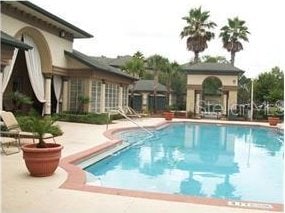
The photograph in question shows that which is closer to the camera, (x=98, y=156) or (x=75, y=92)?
(x=98, y=156)

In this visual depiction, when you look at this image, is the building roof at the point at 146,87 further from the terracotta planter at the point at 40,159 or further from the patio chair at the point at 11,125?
the terracotta planter at the point at 40,159

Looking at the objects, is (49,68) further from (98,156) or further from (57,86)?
(98,156)

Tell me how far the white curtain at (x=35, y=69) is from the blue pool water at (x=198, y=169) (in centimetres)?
643

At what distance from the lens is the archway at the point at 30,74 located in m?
19.8

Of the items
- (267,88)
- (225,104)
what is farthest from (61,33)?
(267,88)

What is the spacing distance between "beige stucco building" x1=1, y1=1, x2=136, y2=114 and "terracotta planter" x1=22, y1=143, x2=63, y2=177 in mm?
10252

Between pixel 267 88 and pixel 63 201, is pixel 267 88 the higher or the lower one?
the higher one

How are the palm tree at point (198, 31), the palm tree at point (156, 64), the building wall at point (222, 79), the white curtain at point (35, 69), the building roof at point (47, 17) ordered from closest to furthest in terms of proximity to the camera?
the building roof at point (47, 17) → the white curtain at point (35, 69) → the building wall at point (222, 79) → the palm tree at point (156, 64) → the palm tree at point (198, 31)

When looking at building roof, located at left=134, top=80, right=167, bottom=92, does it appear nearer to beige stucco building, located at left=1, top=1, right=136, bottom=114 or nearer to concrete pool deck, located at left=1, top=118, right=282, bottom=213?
beige stucco building, located at left=1, top=1, right=136, bottom=114

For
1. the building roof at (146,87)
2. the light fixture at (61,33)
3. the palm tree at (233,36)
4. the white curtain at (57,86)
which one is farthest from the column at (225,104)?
the light fixture at (61,33)

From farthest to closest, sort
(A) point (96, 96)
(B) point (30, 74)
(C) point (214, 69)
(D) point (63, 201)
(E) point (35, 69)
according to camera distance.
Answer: (C) point (214, 69) → (A) point (96, 96) → (E) point (35, 69) → (B) point (30, 74) → (D) point (63, 201)

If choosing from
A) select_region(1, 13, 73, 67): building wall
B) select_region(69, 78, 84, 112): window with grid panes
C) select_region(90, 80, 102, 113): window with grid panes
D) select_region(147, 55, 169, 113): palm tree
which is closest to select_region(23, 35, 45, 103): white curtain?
select_region(1, 13, 73, 67): building wall

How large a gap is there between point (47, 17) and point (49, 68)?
3.10 metres

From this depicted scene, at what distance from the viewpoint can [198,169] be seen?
1122 cm
